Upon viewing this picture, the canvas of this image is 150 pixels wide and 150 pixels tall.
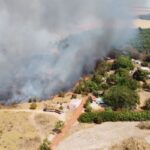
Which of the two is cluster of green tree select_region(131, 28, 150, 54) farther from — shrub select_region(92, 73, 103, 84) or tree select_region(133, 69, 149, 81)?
shrub select_region(92, 73, 103, 84)

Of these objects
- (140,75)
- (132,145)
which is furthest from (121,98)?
(132,145)

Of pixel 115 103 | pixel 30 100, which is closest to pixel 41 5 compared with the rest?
pixel 30 100

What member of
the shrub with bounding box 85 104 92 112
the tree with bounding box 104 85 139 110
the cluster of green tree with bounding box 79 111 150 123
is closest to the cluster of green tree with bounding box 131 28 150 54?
the tree with bounding box 104 85 139 110

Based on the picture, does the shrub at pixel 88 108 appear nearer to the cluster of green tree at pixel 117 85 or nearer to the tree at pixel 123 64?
the cluster of green tree at pixel 117 85

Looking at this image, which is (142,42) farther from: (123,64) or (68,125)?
(68,125)

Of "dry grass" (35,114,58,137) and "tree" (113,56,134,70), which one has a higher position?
"tree" (113,56,134,70)
